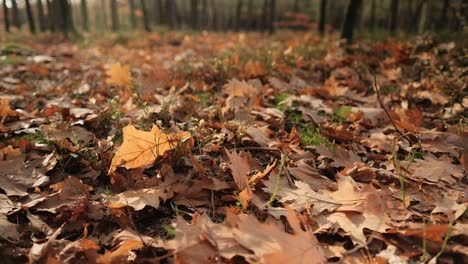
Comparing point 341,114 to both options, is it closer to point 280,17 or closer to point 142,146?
point 142,146

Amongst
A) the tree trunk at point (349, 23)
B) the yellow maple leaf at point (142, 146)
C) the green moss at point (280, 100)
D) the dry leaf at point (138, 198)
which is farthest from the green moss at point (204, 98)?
the tree trunk at point (349, 23)

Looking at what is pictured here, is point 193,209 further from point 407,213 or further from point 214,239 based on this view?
point 407,213

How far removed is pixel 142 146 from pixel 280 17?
126 feet

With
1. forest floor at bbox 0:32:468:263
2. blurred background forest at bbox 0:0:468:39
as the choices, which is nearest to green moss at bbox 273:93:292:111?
forest floor at bbox 0:32:468:263

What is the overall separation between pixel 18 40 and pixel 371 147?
12819 millimetres

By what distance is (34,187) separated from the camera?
179 cm

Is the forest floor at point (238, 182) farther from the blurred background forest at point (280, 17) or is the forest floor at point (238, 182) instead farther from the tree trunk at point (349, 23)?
the tree trunk at point (349, 23)

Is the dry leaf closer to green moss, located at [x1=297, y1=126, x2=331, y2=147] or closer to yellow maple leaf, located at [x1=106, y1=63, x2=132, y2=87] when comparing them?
green moss, located at [x1=297, y1=126, x2=331, y2=147]

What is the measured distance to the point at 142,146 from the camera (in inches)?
68.8

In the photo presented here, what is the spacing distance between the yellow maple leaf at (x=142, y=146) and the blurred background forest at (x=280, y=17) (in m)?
4.12

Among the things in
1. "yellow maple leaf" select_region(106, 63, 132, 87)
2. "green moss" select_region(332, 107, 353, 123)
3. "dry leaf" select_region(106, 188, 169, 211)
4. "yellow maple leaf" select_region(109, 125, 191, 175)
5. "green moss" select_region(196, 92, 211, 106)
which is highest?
"yellow maple leaf" select_region(106, 63, 132, 87)

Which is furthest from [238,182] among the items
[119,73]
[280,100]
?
[119,73]

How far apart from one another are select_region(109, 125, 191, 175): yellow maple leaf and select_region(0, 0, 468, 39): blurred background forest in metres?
4.12

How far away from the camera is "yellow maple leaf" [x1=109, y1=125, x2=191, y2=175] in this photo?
1689 millimetres
